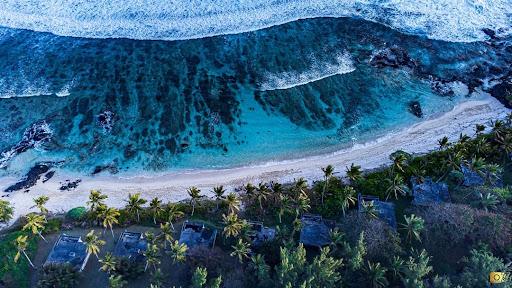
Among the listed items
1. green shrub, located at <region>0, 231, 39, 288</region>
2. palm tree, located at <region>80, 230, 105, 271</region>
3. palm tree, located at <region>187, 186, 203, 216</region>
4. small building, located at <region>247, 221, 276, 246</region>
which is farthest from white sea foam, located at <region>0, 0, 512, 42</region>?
palm tree, located at <region>80, 230, 105, 271</region>

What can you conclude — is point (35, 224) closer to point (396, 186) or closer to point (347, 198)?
point (347, 198)

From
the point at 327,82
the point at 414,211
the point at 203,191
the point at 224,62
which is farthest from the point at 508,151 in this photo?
the point at 224,62

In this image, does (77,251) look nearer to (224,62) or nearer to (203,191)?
(203,191)

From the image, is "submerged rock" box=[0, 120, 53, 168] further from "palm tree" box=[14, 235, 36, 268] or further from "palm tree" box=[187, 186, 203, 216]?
"palm tree" box=[187, 186, 203, 216]

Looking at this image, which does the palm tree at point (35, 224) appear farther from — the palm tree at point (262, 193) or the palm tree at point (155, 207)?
the palm tree at point (262, 193)

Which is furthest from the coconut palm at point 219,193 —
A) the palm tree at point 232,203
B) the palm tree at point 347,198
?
the palm tree at point 347,198

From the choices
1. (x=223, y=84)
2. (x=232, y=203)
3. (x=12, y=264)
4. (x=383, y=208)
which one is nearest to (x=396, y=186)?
(x=383, y=208)
